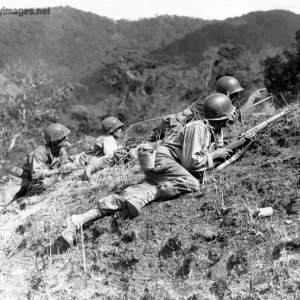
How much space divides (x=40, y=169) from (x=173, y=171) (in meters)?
2.93

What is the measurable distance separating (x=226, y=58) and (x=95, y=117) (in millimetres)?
10817

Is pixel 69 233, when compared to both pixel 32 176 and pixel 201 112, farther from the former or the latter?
pixel 201 112

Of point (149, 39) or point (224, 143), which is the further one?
point (149, 39)

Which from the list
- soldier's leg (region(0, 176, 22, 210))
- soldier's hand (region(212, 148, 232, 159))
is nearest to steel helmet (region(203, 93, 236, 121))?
soldier's hand (region(212, 148, 232, 159))

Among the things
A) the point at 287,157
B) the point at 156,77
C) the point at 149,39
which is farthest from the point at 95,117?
the point at 149,39

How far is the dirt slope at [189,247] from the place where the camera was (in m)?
4.22

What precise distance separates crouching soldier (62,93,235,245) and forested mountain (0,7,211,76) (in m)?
Answer: 69.4

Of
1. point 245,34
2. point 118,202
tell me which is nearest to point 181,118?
point 118,202

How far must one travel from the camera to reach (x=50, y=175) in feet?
25.2

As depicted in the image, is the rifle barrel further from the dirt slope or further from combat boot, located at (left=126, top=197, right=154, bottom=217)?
combat boot, located at (left=126, top=197, right=154, bottom=217)

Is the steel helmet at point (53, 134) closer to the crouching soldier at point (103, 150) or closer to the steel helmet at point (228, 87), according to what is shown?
the crouching soldier at point (103, 150)

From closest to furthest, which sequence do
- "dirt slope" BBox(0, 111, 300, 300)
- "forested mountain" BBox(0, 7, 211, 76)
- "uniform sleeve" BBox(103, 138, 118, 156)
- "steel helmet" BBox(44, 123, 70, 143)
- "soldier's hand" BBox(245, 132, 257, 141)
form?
1. "dirt slope" BBox(0, 111, 300, 300)
2. "soldier's hand" BBox(245, 132, 257, 141)
3. "steel helmet" BBox(44, 123, 70, 143)
4. "uniform sleeve" BBox(103, 138, 118, 156)
5. "forested mountain" BBox(0, 7, 211, 76)

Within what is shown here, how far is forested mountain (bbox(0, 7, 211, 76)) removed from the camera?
279 feet

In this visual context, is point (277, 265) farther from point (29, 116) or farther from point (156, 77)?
point (156, 77)
